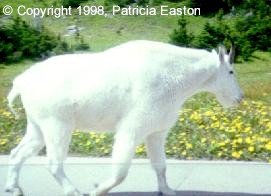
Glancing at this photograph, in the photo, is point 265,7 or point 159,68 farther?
point 265,7

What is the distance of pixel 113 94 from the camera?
4.57m

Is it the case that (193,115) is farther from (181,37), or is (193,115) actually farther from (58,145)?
(58,145)

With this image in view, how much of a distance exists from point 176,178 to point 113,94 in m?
1.23

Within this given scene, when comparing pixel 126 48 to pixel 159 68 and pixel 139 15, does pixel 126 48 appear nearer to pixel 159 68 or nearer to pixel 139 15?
pixel 159 68

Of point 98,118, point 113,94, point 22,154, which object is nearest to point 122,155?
point 98,118

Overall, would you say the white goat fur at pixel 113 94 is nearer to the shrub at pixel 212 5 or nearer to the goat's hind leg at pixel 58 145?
the goat's hind leg at pixel 58 145

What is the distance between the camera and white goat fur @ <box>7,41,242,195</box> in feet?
15.0

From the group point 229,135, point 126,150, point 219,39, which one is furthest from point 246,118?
point 126,150

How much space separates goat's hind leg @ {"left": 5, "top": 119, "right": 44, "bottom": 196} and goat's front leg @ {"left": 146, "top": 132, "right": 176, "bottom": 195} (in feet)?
2.71

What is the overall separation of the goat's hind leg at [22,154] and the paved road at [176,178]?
0.10 metres

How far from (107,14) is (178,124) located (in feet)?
4.84

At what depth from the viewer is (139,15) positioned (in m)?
6.28

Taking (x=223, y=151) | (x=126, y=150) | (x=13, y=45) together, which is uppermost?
(x=13, y=45)

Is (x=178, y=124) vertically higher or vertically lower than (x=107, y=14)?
lower
